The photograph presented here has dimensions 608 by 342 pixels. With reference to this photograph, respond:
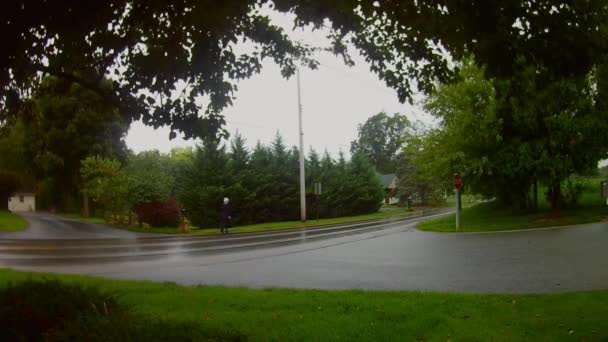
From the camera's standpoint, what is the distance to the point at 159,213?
26.5 meters

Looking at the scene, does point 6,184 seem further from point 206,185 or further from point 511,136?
point 511,136

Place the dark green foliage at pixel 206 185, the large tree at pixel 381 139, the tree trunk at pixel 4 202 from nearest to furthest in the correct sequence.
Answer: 1. the dark green foliage at pixel 206 185
2. the tree trunk at pixel 4 202
3. the large tree at pixel 381 139

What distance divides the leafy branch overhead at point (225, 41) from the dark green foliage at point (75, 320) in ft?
8.59

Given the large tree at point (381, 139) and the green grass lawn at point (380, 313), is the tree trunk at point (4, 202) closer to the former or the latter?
the green grass lawn at point (380, 313)

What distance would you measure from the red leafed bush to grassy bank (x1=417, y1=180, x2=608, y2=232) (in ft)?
44.1

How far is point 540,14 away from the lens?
16.8 feet

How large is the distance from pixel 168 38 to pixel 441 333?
5487mm

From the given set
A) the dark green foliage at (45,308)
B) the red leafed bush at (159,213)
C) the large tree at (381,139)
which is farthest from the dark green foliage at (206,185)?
the large tree at (381,139)

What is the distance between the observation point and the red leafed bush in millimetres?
26594

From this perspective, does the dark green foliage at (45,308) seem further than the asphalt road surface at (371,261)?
A: No

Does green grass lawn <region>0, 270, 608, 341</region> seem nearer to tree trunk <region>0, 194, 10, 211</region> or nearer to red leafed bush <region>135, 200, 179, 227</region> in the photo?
red leafed bush <region>135, 200, 179, 227</region>

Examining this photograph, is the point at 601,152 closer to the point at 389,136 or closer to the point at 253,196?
the point at 253,196

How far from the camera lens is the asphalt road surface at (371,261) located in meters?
8.78

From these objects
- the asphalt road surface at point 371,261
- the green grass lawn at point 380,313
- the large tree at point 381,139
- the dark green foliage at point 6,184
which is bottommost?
the asphalt road surface at point 371,261
